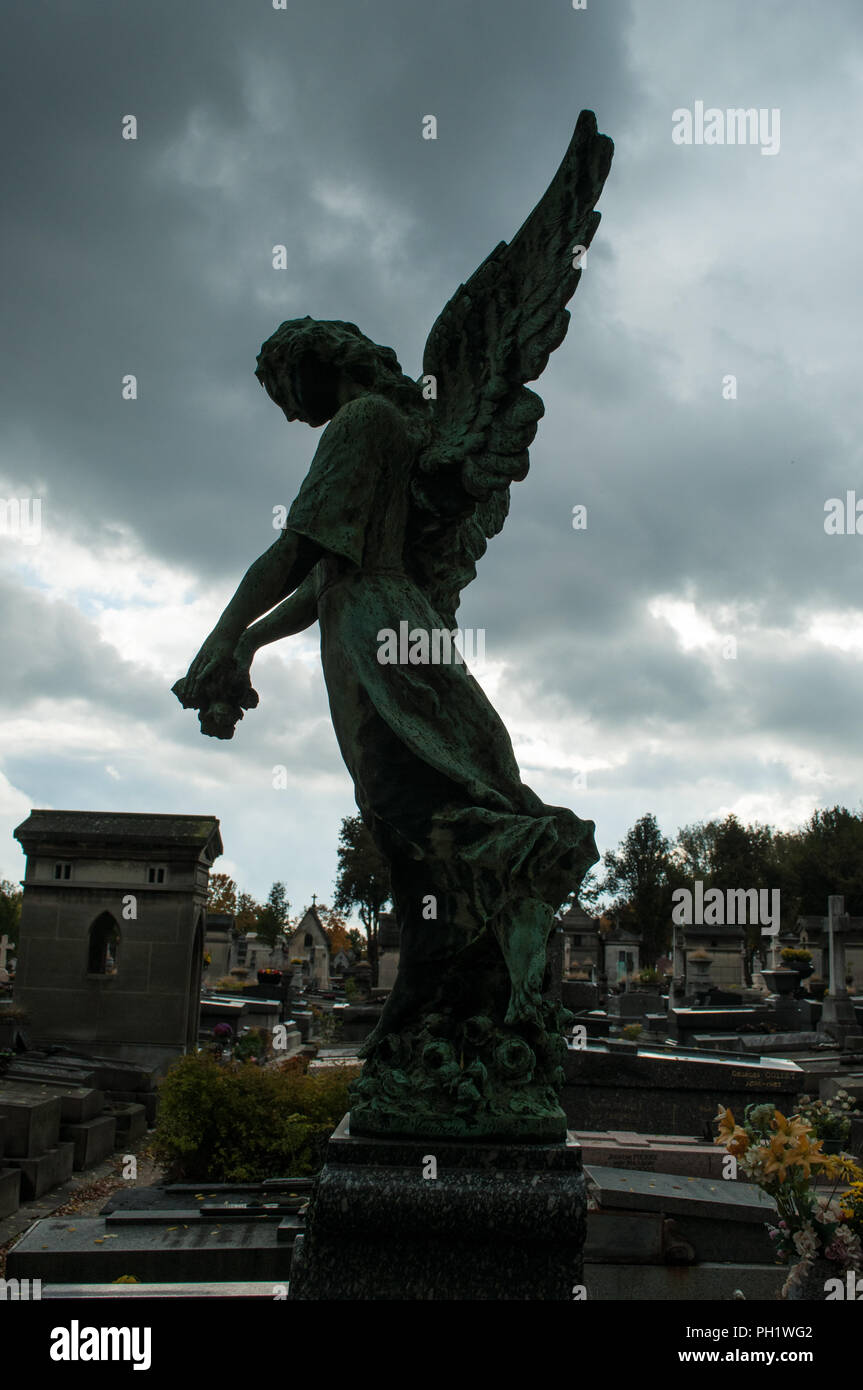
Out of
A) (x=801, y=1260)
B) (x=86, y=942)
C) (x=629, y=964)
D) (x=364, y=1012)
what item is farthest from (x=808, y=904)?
(x=801, y=1260)

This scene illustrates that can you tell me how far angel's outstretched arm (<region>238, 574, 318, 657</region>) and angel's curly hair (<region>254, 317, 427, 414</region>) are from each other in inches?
29.4

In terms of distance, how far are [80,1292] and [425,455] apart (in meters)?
2.90

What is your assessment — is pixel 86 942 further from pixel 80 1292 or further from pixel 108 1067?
pixel 80 1292

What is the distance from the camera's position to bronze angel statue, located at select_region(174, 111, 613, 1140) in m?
3.05

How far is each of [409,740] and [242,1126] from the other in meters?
5.39

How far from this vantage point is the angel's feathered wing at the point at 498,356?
353cm

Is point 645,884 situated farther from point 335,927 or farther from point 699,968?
point 699,968

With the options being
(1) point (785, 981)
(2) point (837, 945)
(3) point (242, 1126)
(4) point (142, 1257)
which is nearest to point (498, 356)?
(4) point (142, 1257)

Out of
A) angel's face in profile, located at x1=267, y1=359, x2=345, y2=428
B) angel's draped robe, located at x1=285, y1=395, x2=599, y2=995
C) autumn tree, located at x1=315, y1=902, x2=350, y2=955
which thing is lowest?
autumn tree, located at x1=315, y1=902, x2=350, y2=955

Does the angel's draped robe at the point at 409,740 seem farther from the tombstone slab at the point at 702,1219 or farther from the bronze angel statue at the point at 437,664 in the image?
the tombstone slab at the point at 702,1219

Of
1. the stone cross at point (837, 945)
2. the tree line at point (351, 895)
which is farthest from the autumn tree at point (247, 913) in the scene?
the stone cross at point (837, 945)

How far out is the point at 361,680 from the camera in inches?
128

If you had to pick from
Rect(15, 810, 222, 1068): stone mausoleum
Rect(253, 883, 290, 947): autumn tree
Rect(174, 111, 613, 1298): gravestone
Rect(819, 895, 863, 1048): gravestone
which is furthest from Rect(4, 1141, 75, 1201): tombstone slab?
Rect(253, 883, 290, 947): autumn tree

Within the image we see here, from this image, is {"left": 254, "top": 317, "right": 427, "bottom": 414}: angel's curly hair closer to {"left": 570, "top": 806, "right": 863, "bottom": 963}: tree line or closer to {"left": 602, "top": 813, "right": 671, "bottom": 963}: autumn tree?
{"left": 570, "top": 806, "right": 863, "bottom": 963}: tree line
